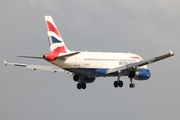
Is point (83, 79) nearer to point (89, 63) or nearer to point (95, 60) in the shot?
point (95, 60)

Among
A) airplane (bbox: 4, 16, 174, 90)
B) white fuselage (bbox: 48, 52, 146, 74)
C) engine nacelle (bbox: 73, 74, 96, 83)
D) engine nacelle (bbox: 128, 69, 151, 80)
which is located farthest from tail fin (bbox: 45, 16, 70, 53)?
engine nacelle (bbox: 128, 69, 151, 80)

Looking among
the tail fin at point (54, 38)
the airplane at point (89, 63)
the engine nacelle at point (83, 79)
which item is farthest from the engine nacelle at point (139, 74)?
the tail fin at point (54, 38)

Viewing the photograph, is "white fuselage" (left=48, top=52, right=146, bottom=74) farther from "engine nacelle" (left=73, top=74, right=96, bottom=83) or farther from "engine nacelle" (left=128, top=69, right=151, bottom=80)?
"engine nacelle" (left=128, top=69, right=151, bottom=80)

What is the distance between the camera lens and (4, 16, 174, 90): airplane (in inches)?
3637

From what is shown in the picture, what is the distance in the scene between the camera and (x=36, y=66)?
101 meters

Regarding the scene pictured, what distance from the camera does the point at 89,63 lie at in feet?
313

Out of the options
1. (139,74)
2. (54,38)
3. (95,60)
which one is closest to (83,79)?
(95,60)

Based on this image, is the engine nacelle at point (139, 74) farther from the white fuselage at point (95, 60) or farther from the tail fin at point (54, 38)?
the tail fin at point (54, 38)

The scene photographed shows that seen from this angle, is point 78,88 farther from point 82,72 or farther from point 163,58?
point 163,58

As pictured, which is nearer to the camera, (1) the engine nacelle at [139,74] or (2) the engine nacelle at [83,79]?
(1) the engine nacelle at [139,74]

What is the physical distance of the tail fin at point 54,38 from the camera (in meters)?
92.9

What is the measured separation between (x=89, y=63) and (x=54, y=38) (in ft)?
20.5

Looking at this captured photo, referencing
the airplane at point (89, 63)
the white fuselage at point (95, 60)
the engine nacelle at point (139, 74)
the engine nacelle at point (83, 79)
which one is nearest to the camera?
the airplane at point (89, 63)

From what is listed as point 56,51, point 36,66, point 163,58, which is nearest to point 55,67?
point 36,66
